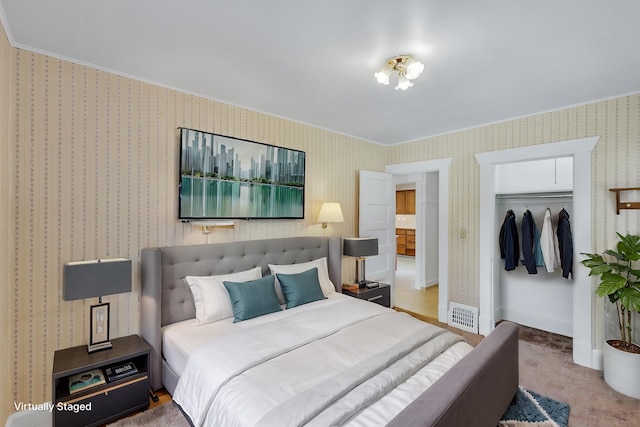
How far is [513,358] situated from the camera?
83.4 inches

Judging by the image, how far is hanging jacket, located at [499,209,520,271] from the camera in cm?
390

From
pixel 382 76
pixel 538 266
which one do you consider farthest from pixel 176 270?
pixel 538 266

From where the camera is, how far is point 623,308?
8.46 feet

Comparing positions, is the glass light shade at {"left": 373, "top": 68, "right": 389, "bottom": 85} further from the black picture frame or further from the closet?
the closet

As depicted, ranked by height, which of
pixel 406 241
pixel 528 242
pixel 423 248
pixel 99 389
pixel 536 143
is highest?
pixel 536 143

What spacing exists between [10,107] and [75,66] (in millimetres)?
536

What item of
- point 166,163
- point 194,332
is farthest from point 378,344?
point 166,163

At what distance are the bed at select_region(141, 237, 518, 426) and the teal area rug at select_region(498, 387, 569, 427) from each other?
157 millimetres

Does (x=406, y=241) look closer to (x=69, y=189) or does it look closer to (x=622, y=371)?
(x=622, y=371)

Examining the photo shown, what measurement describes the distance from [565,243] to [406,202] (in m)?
5.76

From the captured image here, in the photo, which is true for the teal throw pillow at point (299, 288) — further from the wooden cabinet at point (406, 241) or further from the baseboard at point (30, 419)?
the wooden cabinet at point (406, 241)

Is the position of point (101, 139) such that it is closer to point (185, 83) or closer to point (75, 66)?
point (75, 66)

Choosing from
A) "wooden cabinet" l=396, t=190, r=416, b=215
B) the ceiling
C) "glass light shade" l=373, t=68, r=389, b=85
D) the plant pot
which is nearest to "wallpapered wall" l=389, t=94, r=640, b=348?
the ceiling

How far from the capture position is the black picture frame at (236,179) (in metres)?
2.71
